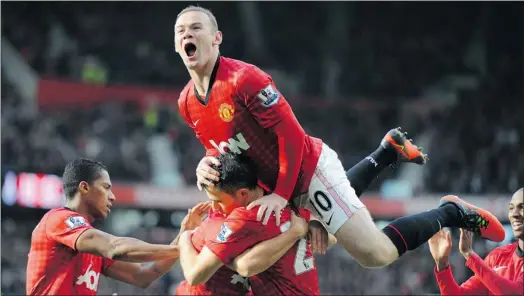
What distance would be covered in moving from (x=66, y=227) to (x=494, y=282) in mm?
3018

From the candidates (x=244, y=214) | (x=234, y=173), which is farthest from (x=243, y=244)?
(x=234, y=173)

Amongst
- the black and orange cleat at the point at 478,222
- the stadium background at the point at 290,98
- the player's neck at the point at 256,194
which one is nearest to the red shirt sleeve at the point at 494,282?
the black and orange cleat at the point at 478,222

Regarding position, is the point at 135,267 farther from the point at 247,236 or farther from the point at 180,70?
the point at 180,70

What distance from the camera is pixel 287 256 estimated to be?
242 inches

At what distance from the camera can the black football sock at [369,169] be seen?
282 inches

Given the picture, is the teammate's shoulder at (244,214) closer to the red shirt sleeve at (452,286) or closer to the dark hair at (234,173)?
the dark hair at (234,173)

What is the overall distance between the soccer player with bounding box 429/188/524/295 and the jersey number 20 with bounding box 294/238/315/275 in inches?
45.5

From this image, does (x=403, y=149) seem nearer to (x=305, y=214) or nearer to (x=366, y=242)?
(x=305, y=214)

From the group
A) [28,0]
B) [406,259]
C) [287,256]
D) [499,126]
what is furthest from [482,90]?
[287,256]

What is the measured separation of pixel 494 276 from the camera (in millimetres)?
6594

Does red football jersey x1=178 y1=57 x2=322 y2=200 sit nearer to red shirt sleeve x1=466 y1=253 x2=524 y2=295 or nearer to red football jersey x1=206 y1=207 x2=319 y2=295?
red football jersey x1=206 y1=207 x2=319 y2=295

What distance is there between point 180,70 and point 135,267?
12.7m

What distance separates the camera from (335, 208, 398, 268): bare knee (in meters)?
6.11

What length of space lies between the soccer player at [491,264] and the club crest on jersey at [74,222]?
2540 millimetres
